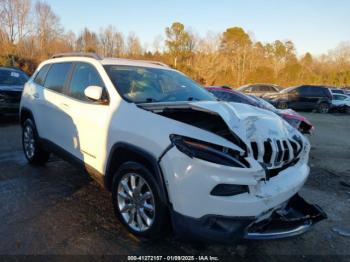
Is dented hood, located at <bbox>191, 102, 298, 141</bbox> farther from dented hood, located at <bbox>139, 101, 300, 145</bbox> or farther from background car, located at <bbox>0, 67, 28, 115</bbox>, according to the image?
background car, located at <bbox>0, 67, 28, 115</bbox>

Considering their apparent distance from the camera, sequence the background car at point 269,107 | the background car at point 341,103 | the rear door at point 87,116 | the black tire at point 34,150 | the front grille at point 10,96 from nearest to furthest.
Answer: the rear door at point 87,116
the black tire at point 34,150
the background car at point 269,107
the front grille at point 10,96
the background car at point 341,103

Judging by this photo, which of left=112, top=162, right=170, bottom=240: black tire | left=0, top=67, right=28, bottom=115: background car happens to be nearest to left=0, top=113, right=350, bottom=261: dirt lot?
left=112, top=162, right=170, bottom=240: black tire

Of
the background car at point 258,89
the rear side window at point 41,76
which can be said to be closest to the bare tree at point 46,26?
the background car at point 258,89

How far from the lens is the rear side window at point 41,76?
5.23 meters

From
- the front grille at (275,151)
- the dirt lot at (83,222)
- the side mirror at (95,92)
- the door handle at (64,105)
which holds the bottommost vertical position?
the dirt lot at (83,222)

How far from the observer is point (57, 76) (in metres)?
4.80

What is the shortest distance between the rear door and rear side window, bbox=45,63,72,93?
0.24 metres

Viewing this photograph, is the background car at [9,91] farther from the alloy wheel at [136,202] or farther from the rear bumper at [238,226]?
the rear bumper at [238,226]

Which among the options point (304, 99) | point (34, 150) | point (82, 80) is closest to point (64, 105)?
point (82, 80)

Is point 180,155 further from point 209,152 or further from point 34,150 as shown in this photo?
point 34,150

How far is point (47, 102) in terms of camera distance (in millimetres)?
4730

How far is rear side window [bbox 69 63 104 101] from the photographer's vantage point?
3.88 m

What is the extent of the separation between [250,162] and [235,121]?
→ 0.45m

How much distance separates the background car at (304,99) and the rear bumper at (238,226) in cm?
1697
